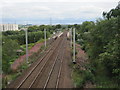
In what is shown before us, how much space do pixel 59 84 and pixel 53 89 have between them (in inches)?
38.8

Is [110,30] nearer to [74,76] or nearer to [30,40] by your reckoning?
[74,76]

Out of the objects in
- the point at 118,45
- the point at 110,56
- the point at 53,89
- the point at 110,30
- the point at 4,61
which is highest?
the point at 110,30

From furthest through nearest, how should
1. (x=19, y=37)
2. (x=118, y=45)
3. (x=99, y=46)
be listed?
(x=19, y=37) → (x=99, y=46) → (x=118, y=45)

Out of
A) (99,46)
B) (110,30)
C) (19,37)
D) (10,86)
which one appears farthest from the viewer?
(19,37)

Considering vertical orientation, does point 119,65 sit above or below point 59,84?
above

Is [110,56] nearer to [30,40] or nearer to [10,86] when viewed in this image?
[10,86]

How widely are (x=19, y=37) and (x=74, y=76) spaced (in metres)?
39.6

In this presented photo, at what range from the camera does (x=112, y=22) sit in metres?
13.4

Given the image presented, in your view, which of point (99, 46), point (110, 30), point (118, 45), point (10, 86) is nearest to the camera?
point (118, 45)

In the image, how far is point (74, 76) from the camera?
13.0 metres

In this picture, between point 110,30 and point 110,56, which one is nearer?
point 110,56

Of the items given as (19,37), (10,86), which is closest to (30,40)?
(19,37)

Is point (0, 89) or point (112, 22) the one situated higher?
point (112, 22)

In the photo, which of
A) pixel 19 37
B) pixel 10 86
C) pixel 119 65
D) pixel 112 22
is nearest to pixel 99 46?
pixel 112 22
